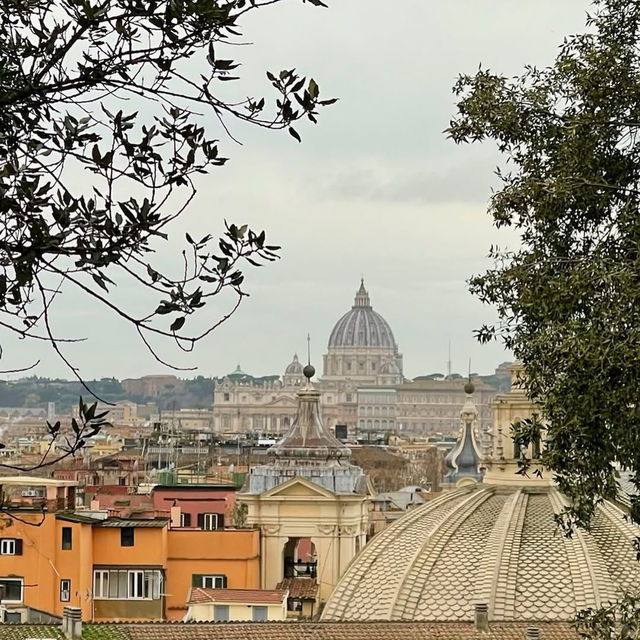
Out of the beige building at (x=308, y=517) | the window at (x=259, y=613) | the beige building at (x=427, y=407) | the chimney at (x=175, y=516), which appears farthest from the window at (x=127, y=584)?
the beige building at (x=427, y=407)

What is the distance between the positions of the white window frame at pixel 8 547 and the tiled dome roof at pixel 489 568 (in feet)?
16.3

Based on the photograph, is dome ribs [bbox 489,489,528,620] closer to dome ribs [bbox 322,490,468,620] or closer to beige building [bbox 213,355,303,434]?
dome ribs [bbox 322,490,468,620]

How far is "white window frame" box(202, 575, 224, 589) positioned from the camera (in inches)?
1205

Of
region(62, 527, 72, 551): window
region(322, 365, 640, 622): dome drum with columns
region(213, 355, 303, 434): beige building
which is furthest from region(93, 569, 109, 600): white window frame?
region(213, 355, 303, 434): beige building

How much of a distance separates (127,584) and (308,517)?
205 inches

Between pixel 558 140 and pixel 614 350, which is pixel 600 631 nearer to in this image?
pixel 614 350

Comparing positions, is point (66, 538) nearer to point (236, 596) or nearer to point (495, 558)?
point (236, 596)

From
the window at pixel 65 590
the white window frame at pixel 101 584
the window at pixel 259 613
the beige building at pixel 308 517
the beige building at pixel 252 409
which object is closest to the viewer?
the window at pixel 259 613

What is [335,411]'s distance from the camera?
193 metres

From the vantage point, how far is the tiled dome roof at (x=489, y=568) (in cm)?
2612

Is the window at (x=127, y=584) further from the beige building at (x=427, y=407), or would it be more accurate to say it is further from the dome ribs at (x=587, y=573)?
the beige building at (x=427, y=407)

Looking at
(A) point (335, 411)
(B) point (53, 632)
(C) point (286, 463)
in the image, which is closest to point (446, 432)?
(A) point (335, 411)

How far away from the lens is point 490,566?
27.4 metres

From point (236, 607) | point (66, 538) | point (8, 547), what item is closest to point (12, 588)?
point (8, 547)
